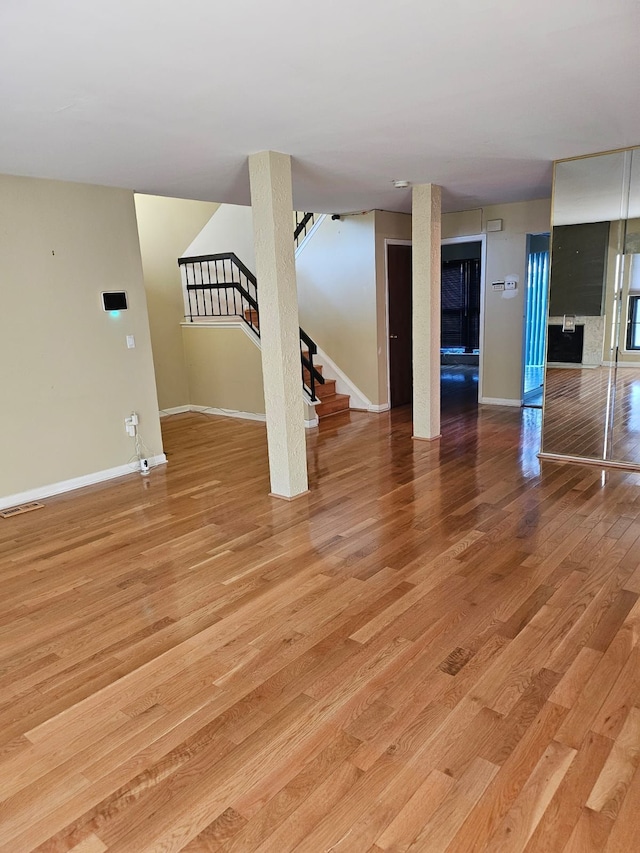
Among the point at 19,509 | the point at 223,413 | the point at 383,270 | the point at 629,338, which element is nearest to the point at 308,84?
the point at 629,338

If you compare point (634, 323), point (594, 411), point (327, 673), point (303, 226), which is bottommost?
point (327, 673)

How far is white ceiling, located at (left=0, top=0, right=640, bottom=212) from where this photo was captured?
2148 millimetres

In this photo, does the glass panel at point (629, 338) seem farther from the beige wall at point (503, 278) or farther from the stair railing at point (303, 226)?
the stair railing at point (303, 226)

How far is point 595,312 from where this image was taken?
4.73 metres

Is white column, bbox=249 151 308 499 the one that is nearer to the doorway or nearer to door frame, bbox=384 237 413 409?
door frame, bbox=384 237 413 409

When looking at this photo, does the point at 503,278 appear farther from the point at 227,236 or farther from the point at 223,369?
the point at 227,236

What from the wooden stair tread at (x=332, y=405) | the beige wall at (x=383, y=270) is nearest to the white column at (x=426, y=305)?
the beige wall at (x=383, y=270)

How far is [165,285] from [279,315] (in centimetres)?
450

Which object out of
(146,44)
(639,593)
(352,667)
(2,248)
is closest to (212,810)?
(352,667)

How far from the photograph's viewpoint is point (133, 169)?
166 inches

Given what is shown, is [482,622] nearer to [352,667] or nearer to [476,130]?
[352,667]

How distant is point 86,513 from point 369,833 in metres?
3.41

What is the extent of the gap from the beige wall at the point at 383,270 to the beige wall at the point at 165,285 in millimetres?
2854

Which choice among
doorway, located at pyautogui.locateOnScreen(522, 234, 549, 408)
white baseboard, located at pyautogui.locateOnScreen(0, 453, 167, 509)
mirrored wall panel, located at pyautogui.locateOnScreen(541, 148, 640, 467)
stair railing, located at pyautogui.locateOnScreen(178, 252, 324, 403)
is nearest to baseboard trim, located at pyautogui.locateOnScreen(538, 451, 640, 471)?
mirrored wall panel, located at pyautogui.locateOnScreen(541, 148, 640, 467)
